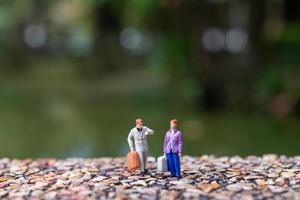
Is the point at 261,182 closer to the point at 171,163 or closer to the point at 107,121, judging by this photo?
the point at 171,163

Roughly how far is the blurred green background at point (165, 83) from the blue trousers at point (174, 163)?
22.1ft

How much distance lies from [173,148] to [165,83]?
18.2 m

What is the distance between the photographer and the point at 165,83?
94.6 feet

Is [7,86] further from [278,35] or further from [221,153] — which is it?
[221,153]

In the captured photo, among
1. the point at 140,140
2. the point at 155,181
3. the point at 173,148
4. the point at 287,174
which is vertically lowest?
the point at 287,174

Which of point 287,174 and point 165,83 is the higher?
point 165,83

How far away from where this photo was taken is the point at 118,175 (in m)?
11.1

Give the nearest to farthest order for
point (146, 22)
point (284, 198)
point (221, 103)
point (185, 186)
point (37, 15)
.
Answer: point (284, 198) → point (185, 186) → point (221, 103) → point (146, 22) → point (37, 15)

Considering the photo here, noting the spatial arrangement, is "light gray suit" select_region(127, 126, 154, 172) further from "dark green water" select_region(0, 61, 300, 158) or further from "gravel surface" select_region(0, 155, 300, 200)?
"dark green water" select_region(0, 61, 300, 158)

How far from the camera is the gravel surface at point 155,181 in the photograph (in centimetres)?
980

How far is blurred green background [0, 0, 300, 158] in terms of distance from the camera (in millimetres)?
20750

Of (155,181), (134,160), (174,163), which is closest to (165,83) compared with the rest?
(134,160)

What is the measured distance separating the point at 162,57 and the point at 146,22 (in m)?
5.39

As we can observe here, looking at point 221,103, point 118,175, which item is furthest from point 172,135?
point 221,103
